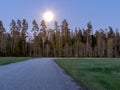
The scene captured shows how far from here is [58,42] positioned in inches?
5468

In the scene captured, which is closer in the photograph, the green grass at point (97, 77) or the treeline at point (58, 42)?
the green grass at point (97, 77)

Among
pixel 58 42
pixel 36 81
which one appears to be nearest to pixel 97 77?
pixel 36 81

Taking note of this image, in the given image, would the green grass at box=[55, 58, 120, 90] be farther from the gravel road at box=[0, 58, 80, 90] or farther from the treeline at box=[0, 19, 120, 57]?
the treeline at box=[0, 19, 120, 57]

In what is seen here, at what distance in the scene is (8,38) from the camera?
133250 mm

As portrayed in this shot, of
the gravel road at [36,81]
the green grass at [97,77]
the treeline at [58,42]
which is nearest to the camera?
the green grass at [97,77]

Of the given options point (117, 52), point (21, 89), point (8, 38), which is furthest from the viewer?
point (117, 52)

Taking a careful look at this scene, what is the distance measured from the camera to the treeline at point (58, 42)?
430 ft

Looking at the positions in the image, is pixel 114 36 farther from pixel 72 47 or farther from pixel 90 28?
pixel 72 47

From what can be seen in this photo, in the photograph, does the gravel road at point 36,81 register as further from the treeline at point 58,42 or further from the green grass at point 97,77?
the treeline at point 58,42

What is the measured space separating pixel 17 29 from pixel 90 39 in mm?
36592

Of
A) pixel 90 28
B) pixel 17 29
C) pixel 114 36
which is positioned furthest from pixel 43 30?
pixel 114 36

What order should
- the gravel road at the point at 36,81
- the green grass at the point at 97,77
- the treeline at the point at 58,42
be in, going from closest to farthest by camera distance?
1. the green grass at the point at 97,77
2. the gravel road at the point at 36,81
3. the treeline at the point at 58,42

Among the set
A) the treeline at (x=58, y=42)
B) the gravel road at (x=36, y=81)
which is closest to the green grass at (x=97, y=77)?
the gravel road at (x=36, y=81)

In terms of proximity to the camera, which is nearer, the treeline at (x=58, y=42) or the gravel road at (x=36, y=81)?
the gravel road at (x=36, y=81)
